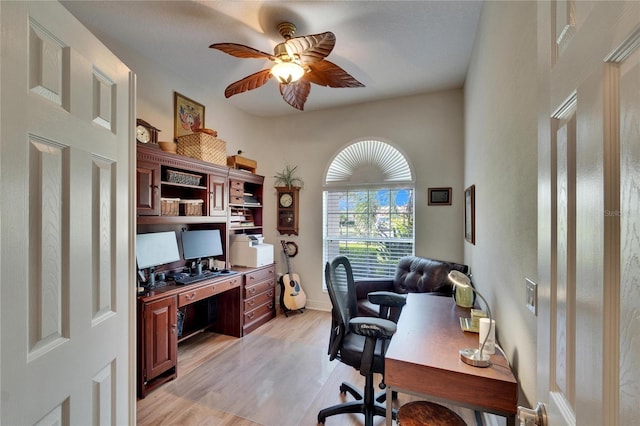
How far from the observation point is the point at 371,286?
3385mm

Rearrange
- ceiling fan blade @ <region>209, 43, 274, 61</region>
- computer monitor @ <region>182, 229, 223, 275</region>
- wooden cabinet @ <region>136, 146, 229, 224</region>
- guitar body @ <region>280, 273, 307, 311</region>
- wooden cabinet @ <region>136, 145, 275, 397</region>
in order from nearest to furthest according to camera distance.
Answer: ceiling fan blade @ <region>209, 43, 274, 61</region> → wooden cabinet @ <region>136, 145, 275, 397</region> → wooden cabinet @ <region>136, 146, 229, 224</region> → computer monitor @ <region>182, 229, 223, 275</region> → guitar body @ <region>280, 273, 307, 311</region>

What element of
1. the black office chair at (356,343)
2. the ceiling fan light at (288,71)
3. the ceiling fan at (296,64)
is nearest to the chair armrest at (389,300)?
the black office chair at (356,343)

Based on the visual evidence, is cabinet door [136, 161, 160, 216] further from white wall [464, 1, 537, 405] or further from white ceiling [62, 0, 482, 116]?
white wall [464, 1, 537, 405]

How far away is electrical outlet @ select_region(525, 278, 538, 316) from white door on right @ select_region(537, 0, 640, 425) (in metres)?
0.32

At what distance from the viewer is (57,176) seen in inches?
32.8

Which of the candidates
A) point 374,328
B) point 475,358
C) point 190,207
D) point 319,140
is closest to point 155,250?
point 190,207

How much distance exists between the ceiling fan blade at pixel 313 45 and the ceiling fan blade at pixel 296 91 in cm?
32

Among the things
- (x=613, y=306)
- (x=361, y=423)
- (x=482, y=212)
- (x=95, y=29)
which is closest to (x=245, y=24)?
(x=95, y=29)

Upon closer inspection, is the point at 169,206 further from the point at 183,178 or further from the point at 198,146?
the point at 198,146

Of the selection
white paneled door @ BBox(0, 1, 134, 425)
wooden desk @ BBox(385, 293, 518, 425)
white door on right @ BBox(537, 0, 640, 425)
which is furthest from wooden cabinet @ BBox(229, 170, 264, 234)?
white door on right @ BBox(537, 0, 640, 425)

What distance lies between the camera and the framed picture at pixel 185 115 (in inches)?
126

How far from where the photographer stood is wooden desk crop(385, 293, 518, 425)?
47.0 inches

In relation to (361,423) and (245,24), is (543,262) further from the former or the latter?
(245,24)

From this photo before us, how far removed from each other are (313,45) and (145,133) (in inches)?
67.4
